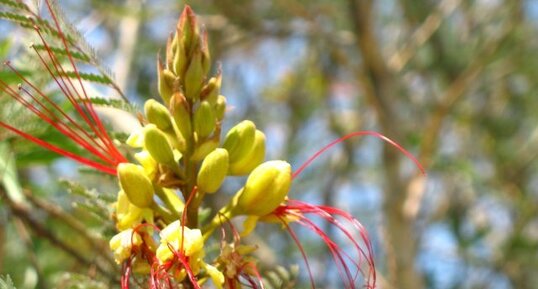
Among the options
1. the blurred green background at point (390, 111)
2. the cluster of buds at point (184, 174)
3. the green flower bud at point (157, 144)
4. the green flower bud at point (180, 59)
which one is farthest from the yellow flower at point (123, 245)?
the blurred green background at point (390, 111)

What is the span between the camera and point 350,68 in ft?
10.5

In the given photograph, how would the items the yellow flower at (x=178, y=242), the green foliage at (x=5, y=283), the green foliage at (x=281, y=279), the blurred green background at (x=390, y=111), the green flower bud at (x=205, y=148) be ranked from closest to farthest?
the green foliage at (x=5, y=283)
the yellow flower at (x=178, y=242)
the green flower bud at (x=205, y=148)
the green foliage at (x=281, y=279)
the blurred green background at (x=390, y=111)

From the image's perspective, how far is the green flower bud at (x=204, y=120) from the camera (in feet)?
3.32

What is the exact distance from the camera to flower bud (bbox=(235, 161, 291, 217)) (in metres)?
1.05

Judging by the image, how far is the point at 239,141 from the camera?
108cm

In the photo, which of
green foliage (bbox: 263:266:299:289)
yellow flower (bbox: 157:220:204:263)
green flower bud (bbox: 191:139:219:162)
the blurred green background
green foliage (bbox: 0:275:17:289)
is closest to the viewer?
green foliage (bbox: 0:275:17:289)

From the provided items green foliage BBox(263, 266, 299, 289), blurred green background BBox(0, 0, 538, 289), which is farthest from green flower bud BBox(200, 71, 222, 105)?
blurred green background BBox(0, 0, 538, 289)

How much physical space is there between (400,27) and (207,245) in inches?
139

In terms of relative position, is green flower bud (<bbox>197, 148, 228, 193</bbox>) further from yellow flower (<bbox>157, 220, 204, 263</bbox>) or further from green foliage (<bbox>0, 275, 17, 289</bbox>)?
green foliage (<bbox>0, 275, 17, 289</bbox>)

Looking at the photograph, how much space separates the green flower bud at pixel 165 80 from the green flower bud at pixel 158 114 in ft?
0.06

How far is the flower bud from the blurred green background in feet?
2.71

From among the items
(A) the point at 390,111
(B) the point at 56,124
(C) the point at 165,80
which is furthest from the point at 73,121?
(A) the point at 390,111

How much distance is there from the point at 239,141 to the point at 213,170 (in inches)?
3.5

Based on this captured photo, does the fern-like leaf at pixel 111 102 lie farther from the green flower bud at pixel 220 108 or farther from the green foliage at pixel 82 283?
the green foliage at pixel 82 283
